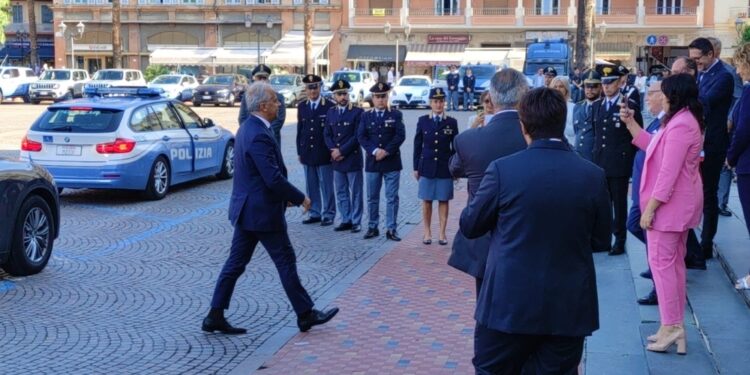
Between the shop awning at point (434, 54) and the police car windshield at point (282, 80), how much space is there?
56.3 feet

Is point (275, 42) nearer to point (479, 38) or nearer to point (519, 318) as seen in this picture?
point (479, 38)

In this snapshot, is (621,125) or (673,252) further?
(621,125)

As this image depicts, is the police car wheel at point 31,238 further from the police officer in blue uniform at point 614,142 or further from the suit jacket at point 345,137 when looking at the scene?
the police officer in blue uniform at point 614,142

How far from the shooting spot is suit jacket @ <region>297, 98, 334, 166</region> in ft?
37.7

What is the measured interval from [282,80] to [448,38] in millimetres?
21067

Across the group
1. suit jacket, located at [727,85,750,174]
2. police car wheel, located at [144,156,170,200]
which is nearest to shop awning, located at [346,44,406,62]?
police car wheel, located at [144,156,170,200]

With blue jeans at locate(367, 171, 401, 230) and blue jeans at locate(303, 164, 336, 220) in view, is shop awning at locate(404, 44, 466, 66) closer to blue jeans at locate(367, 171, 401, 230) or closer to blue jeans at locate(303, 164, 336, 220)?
blue jeans at locate(303, 164, 336, 220)

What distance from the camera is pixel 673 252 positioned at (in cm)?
569

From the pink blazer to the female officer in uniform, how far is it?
4633 mm

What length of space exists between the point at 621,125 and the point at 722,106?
118 centimetres

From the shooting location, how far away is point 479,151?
16.9ft

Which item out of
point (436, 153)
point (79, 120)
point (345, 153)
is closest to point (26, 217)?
point (345, 153)

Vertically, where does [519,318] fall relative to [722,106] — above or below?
below

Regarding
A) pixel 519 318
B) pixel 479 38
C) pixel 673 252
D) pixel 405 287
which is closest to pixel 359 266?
pixel 405 287
